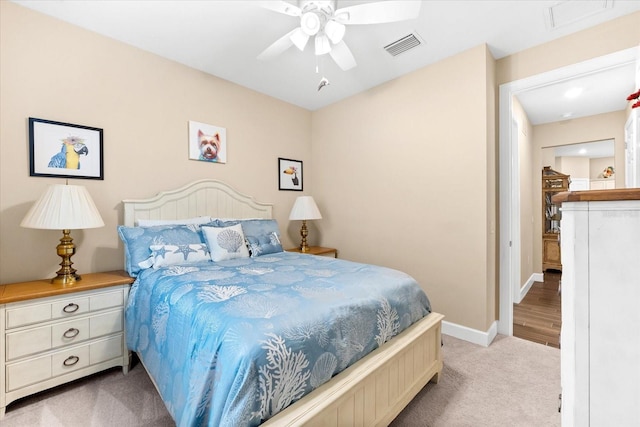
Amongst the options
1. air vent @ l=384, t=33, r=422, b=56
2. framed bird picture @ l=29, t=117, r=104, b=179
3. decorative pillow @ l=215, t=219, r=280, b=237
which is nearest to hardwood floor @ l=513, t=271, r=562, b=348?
decorative pillow @ l=215, t=219, r=280, b=237

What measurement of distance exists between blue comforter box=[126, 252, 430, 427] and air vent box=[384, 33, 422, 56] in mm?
2035

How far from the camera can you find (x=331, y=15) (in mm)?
1916

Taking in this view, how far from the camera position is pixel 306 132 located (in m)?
4.30

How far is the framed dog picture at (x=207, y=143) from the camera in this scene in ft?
10.1

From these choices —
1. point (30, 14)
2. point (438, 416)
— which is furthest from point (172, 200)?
point (438, 416)

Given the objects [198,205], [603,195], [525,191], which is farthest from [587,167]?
[198,205]

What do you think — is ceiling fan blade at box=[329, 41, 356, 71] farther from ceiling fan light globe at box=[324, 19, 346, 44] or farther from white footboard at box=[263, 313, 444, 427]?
white footboard at box=[263, 313, 444, 427]

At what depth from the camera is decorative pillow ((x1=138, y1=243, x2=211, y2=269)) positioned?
224 centimetres

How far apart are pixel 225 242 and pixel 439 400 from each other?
6.76ft

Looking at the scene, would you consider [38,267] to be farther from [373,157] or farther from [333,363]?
[373,157]

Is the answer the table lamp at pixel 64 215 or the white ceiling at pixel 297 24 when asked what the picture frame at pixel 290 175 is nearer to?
the white ceiling at pixel 297 24

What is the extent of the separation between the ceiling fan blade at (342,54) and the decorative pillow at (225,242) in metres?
1.79

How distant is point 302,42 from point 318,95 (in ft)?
5.82

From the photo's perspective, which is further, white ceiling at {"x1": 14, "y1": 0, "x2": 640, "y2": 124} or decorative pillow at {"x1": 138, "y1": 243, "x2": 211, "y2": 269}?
decorative pillow at {"x1": 138, "y1": 243, "x2": 211, "y2": 269}
